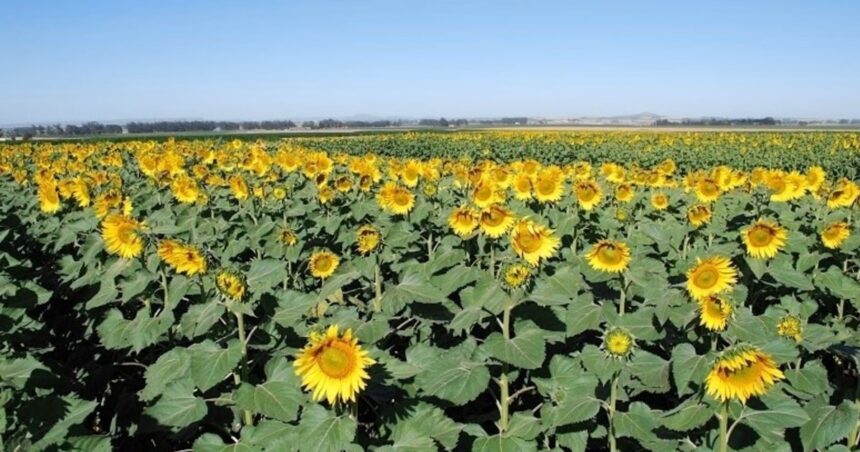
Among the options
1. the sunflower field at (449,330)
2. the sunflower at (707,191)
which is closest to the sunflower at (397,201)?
the sunflower field at (449,330)

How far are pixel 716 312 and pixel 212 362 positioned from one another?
2.27 meters

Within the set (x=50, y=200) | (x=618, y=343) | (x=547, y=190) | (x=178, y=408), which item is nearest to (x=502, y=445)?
(x=618, y=343)

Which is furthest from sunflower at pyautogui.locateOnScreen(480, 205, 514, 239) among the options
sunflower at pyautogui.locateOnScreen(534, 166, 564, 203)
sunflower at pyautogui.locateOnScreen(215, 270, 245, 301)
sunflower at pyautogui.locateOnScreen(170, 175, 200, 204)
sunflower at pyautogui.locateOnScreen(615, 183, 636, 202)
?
sunflower at pyautogui.locateOnScreen(170, 175, 200, 204)

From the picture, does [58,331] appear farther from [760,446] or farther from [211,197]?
[760,446]

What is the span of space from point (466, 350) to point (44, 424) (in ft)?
6.14

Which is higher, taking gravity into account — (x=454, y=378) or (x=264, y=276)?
(x=264, y=276)

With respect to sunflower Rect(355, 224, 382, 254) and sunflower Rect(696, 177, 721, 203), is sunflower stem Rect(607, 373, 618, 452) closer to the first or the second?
sunflower Rect(355, 224, 382, 254)

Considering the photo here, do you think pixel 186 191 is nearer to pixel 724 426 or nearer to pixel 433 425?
pixel 433 425

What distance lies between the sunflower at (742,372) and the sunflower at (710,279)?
2.88 ft

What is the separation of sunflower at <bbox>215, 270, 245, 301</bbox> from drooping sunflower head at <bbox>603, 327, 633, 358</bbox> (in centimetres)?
165

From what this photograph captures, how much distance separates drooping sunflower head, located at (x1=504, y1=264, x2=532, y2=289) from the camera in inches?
113

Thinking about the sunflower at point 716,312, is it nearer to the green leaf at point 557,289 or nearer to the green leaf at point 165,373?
the green leaf at point 557,289

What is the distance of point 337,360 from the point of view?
2164mm

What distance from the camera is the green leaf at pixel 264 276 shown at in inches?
114
